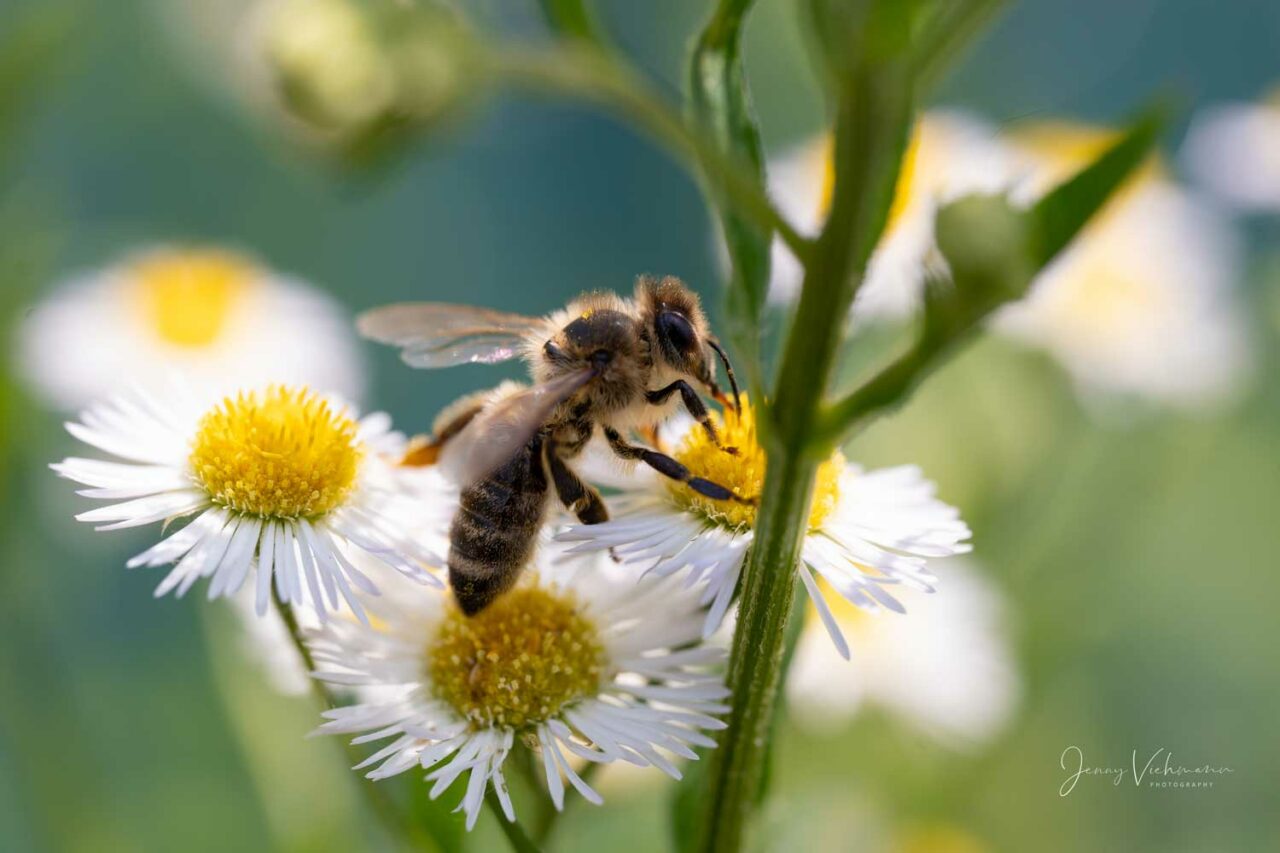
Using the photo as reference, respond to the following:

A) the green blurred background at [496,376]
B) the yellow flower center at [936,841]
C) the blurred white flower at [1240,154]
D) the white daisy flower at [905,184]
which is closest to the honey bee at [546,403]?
the green blurred background at [496,376]

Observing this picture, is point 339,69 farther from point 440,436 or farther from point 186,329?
point 186,329

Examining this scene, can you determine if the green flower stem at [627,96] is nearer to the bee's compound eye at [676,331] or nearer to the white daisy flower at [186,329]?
the bee's compound eye at [676,331]

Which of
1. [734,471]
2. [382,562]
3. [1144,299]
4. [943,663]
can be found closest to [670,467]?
[734,471]

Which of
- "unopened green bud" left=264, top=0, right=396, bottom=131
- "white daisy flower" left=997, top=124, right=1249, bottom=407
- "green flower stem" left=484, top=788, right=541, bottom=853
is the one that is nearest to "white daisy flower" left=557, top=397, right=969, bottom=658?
"green flower stem" left=484, top=788, right=541, bottom=853

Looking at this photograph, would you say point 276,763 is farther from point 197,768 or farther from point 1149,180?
point 1149,180

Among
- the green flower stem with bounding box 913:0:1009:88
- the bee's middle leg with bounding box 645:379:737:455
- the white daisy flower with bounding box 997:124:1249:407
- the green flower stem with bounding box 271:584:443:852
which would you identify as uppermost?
the white daisy flower with bounding box 997:124:1249:407

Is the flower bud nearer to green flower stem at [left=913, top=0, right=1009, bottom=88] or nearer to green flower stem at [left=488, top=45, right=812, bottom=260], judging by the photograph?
green flower stem at [left=488, top=45, right=812, bottom=260]
